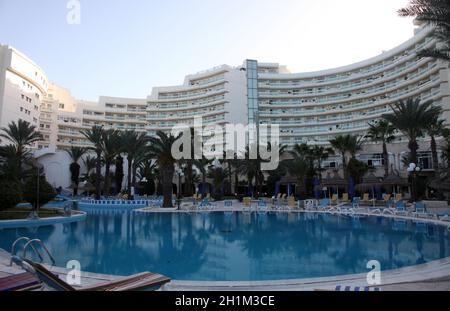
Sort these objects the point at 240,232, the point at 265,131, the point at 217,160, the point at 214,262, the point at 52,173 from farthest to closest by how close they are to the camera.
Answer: the point at 265,131
the point at 52,173
the point at 217,160
the point at 240,232
the point at 214,262

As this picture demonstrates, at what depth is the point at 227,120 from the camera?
54.1 metres

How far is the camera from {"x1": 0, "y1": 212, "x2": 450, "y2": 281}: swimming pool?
6.95 metres

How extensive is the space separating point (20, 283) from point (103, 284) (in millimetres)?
936

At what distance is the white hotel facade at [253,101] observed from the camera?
140 ft

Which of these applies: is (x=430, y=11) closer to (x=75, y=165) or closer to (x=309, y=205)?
(x=309, y=205)

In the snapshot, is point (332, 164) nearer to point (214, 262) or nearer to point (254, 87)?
point (254, 87)

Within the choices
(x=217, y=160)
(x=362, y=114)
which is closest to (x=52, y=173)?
(x=217, y=160)

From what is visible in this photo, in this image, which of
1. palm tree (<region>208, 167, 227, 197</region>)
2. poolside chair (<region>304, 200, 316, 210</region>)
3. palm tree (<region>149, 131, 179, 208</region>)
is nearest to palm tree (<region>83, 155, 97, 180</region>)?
palm tree (<region>208, 167, 227, 197</region>)

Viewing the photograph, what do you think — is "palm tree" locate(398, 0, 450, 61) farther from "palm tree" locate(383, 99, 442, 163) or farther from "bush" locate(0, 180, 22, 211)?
"palm tree" locate(383, 99, 442, 163)

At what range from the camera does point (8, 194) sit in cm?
1343

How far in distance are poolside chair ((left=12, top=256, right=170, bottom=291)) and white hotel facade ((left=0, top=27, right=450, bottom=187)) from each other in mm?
38185

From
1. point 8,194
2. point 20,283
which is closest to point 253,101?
point 8,194
